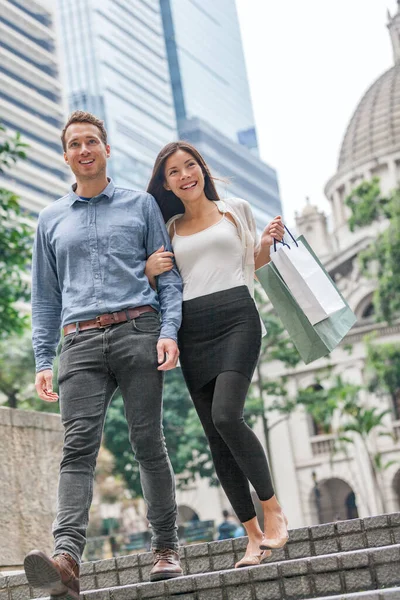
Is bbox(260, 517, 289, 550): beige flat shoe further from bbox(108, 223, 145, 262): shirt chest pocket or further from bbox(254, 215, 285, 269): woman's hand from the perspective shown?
bbox(108, 223, 145, 262): shirt chest pocket

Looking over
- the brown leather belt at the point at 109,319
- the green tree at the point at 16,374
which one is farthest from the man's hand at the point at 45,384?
the green tree at the point at 16,374

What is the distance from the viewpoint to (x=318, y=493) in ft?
134

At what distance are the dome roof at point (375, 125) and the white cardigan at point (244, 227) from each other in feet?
184

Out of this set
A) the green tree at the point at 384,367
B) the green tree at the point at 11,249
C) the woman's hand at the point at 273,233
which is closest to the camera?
the woman's hand at the point at 273,233

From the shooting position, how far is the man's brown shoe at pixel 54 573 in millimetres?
3510

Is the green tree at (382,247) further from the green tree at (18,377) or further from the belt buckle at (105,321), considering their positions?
the belt buckle at (105,321)

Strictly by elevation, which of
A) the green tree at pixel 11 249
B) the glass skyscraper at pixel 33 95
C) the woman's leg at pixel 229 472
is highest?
the glass skyscraper at pixel 33 95

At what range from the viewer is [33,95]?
92000 millimetres

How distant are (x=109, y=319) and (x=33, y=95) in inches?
3579

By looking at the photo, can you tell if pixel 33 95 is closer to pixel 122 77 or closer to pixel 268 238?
pixel 122 77

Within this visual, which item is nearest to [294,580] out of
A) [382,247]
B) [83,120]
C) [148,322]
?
[148,322]

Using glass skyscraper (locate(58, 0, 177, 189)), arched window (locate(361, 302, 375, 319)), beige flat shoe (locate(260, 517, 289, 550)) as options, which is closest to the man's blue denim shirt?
beige flat shoe (locate(260, 517, 289, 550))

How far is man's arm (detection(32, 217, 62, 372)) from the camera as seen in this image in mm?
4305

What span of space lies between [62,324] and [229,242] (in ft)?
2.60
